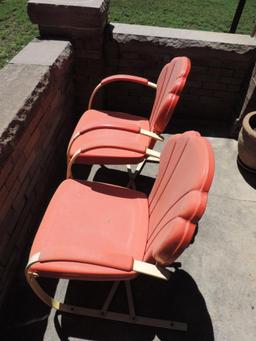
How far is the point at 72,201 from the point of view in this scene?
1.92 meters

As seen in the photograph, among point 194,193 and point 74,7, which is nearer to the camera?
point 194,193

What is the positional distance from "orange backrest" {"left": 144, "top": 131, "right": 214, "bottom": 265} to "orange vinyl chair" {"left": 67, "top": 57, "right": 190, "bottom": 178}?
393 millimetres

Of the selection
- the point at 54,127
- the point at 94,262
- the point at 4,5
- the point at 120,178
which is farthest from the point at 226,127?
the point at 4,5

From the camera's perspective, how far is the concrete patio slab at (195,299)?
194 centimetres

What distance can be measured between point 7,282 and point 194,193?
1486 millimetres

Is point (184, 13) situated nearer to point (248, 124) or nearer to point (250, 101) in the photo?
point (250, 101)

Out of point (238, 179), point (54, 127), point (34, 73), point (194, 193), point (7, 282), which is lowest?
point (7, 282)

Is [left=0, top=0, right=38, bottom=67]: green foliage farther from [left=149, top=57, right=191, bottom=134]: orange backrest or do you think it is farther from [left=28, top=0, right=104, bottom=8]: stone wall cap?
[left=149, top=57, right=191, bottom=134]: orange backrest

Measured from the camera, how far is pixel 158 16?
5172 millimetres

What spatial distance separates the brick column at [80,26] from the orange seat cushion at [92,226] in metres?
1.45

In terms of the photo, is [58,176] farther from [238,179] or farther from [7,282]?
[238,179]

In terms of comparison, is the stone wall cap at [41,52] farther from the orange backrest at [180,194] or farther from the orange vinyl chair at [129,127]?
the orange backrest at [180,194]

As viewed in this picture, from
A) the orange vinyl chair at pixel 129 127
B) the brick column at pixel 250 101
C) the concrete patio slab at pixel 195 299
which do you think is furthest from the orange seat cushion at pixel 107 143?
the brick column at pixel 250 101

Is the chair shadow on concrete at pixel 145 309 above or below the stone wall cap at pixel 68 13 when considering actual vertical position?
below
